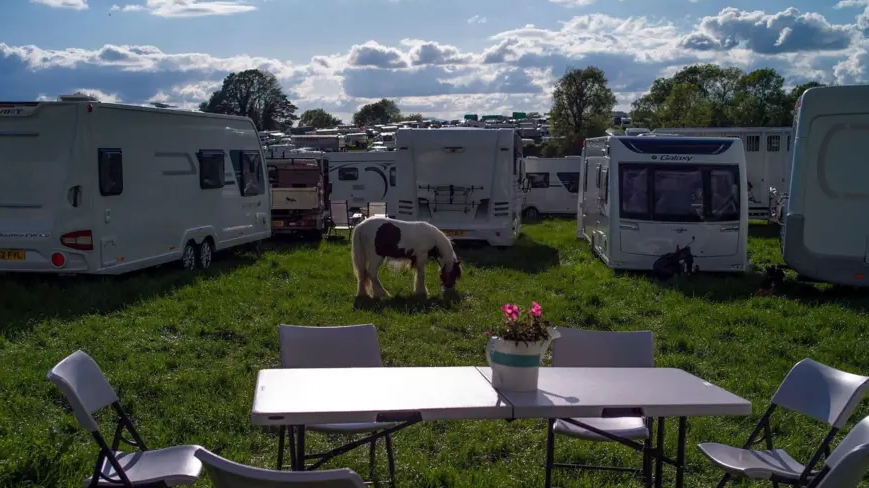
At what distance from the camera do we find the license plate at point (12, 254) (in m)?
10.2

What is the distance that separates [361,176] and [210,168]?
43.2 ft

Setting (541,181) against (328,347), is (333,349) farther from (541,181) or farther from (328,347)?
(541,181)

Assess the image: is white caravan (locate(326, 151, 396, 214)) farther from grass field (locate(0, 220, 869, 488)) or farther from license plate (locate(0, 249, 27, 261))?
license plate (locate(0, 249, 27, 261))

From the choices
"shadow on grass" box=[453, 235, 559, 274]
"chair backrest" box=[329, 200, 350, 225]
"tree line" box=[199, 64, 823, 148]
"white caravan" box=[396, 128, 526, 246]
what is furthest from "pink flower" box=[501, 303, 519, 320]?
"tree line" box=[199, 64, 823, 148]

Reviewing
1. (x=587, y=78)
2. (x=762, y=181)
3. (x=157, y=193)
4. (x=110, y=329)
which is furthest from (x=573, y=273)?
(x=587, y=78)

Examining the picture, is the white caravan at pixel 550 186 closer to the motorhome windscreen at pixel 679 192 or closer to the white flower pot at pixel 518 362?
the motorhome windscreen at pixel 679 192

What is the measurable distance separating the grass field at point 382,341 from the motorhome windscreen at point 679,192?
43.6 inches

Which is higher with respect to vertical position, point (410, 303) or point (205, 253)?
point (205, 253)

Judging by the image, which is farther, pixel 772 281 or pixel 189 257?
pixel 189 257

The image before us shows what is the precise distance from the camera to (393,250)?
11352 mm

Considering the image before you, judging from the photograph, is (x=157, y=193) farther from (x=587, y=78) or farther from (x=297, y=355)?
(x=587, y=78)

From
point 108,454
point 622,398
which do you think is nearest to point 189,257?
point 108,454

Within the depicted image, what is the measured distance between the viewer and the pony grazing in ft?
36.9

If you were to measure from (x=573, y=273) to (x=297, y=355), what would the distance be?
29.5ft
